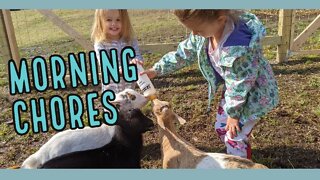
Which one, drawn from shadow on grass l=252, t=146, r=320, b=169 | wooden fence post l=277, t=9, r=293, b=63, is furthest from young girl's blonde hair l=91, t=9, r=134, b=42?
wooden fence post l=277, t=9, r=293, b=63

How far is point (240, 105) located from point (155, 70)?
2.26 ft

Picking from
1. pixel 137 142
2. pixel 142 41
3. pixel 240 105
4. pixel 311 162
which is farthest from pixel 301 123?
pixel 142 41

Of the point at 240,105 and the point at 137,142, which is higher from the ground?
the point at 240,105

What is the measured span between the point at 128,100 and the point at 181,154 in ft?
1.71

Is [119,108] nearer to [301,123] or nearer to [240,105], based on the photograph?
[240,105]

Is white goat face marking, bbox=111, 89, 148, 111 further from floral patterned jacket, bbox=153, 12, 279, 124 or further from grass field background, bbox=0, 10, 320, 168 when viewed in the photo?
grass field background, bbox=0, 10, 320, 168

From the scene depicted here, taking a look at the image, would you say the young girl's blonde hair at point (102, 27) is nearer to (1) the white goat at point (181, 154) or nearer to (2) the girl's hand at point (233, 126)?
(1) the white goat at point (181, 154)

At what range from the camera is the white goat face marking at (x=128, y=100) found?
2.69 m

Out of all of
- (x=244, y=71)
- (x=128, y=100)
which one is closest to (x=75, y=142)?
(x=128, y=100)

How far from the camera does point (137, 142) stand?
271cm

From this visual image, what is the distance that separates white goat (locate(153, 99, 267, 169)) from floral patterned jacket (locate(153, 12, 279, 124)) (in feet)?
1.16

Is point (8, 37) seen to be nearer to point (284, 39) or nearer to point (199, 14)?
point (199, 14)

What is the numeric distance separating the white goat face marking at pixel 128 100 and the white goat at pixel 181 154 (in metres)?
0.10

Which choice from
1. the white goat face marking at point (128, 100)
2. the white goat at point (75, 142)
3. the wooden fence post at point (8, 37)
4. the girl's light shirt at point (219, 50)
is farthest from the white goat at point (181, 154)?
the wooden fence post at point (8, 37)
